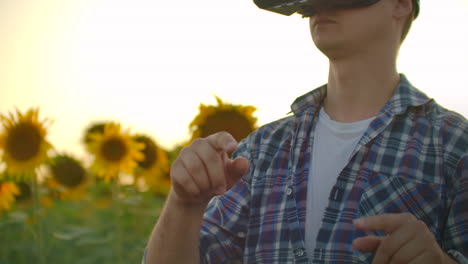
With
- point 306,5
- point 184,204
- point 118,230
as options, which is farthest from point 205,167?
point 118,230

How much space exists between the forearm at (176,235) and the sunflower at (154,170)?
7.76 feet

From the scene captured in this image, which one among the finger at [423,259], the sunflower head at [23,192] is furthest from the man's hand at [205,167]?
the sunflower head at [23,192]

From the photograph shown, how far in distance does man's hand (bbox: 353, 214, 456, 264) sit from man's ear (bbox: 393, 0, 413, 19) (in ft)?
2.30

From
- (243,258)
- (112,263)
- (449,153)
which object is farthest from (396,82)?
(112,263)

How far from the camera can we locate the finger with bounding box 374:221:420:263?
100 centimetres

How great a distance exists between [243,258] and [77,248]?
2.46 metres

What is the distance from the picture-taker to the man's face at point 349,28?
4.42 feet

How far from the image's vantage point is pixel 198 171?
1113 millimetres

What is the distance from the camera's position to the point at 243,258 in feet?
4.68

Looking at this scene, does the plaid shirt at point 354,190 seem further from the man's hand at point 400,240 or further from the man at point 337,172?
the man's hand at point 400,240

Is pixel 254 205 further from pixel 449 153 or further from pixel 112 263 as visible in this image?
pixel 112 263

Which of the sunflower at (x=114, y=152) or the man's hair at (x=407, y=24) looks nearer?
the man's hair at (x=407, y=24)

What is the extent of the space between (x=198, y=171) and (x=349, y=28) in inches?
23.4

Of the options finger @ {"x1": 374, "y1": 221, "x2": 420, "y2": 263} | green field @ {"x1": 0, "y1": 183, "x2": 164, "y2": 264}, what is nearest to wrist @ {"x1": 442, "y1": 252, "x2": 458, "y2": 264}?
finger @ {"x1": 374, "y1": 221, "x2": 420, "y2": 263}
